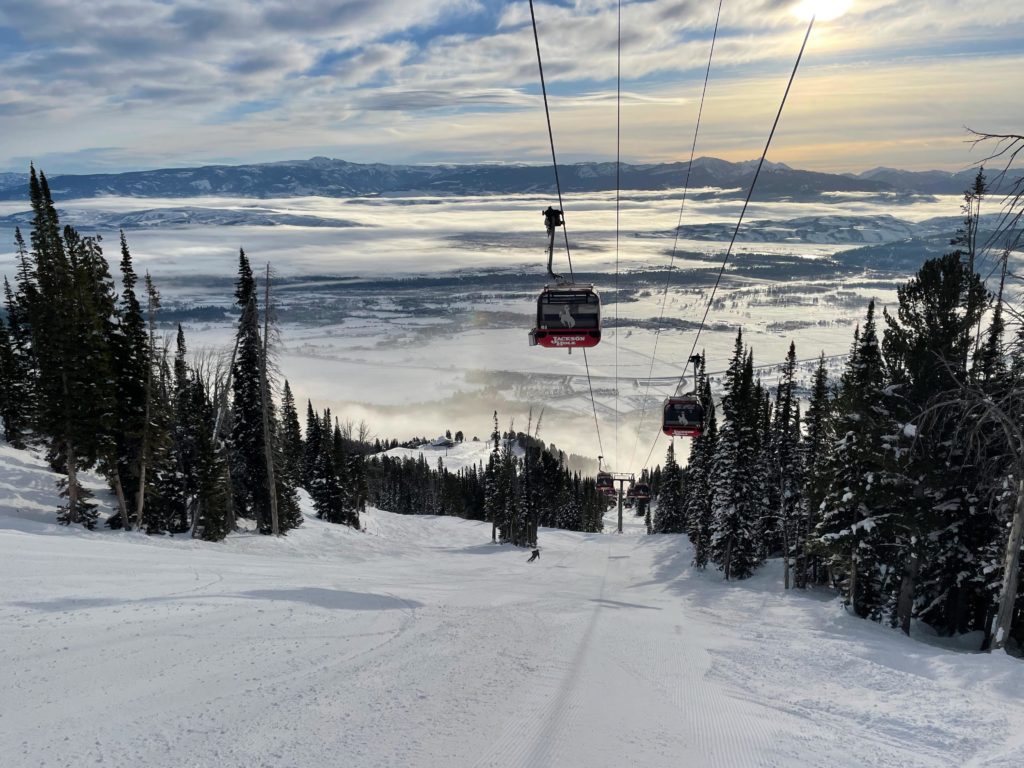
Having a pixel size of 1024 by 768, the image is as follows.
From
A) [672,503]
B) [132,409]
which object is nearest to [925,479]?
[132,409]

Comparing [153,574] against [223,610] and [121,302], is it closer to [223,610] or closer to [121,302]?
[223,610]

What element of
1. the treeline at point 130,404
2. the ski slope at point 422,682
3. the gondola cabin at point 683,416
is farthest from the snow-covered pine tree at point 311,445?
the ski slope at point 422,682

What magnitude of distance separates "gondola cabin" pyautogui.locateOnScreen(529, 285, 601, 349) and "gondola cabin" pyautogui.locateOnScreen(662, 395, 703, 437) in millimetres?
14847

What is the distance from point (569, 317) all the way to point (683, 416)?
15.9m

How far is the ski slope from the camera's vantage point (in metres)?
7.38

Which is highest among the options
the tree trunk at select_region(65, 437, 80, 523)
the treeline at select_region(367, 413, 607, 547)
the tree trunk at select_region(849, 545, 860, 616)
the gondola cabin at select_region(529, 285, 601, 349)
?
the gondola cabin at select_region(529, 285, 601, 349)

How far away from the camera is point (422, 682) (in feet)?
31.7

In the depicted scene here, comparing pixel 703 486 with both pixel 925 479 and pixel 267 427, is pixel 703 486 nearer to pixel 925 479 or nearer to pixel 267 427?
pixel 925 479

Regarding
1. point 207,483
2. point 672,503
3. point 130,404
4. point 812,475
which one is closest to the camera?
point 130,404

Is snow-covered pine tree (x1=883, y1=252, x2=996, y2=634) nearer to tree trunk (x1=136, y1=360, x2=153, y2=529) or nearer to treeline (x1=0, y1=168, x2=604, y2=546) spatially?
treeline (x1=0, y1=168, x2=604, y2=546)

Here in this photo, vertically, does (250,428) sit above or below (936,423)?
below

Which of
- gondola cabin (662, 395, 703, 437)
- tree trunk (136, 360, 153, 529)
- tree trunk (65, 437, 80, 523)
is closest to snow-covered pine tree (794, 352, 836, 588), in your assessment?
gondola cabin (662, 395, 703, 437)

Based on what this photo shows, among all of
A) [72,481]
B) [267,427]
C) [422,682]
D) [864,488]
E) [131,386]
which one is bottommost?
[72,481]

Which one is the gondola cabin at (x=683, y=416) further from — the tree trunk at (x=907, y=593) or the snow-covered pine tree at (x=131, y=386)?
the snow-covered pine tree at (x=131, y=386)
